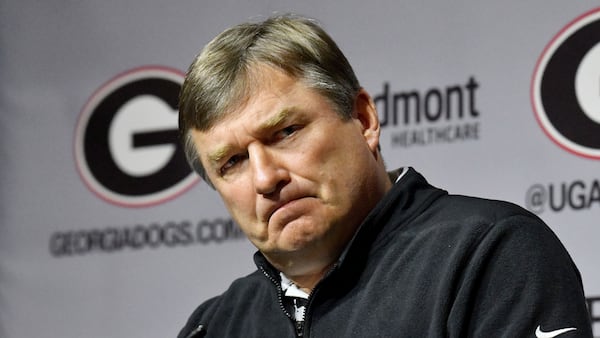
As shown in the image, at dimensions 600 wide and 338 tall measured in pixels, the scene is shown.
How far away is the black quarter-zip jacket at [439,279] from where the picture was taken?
145 centimetres

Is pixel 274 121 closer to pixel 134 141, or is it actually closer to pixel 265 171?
pixel 265 171

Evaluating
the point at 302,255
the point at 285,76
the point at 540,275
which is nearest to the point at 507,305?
the point at 540,275

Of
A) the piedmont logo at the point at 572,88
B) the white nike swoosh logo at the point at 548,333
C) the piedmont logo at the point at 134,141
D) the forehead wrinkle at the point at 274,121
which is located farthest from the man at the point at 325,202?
the piedmont logo at the point at 134,141

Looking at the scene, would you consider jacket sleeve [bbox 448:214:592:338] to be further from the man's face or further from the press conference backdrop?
the press conference backdrop

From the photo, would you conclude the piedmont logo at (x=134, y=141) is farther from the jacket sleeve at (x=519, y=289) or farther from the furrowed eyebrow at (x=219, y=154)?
the jacket sleeve at (x=519, y=289)

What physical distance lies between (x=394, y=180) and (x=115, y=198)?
133 centimetres

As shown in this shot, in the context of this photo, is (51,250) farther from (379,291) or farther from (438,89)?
(379,291)

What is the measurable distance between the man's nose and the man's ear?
0.17 metres

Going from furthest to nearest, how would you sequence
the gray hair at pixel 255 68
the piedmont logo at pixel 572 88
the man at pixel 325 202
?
the piedmont logo at pixel 572 88 < the gray hair at pixel 255 68 < the man at pixel 325 202

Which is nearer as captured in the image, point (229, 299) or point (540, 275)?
point (540, 275)

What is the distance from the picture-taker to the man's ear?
175cm

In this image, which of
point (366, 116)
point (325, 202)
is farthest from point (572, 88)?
point (325, 202)

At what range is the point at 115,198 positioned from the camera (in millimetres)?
2990

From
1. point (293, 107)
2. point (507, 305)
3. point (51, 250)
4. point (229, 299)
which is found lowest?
point (51, 250)
